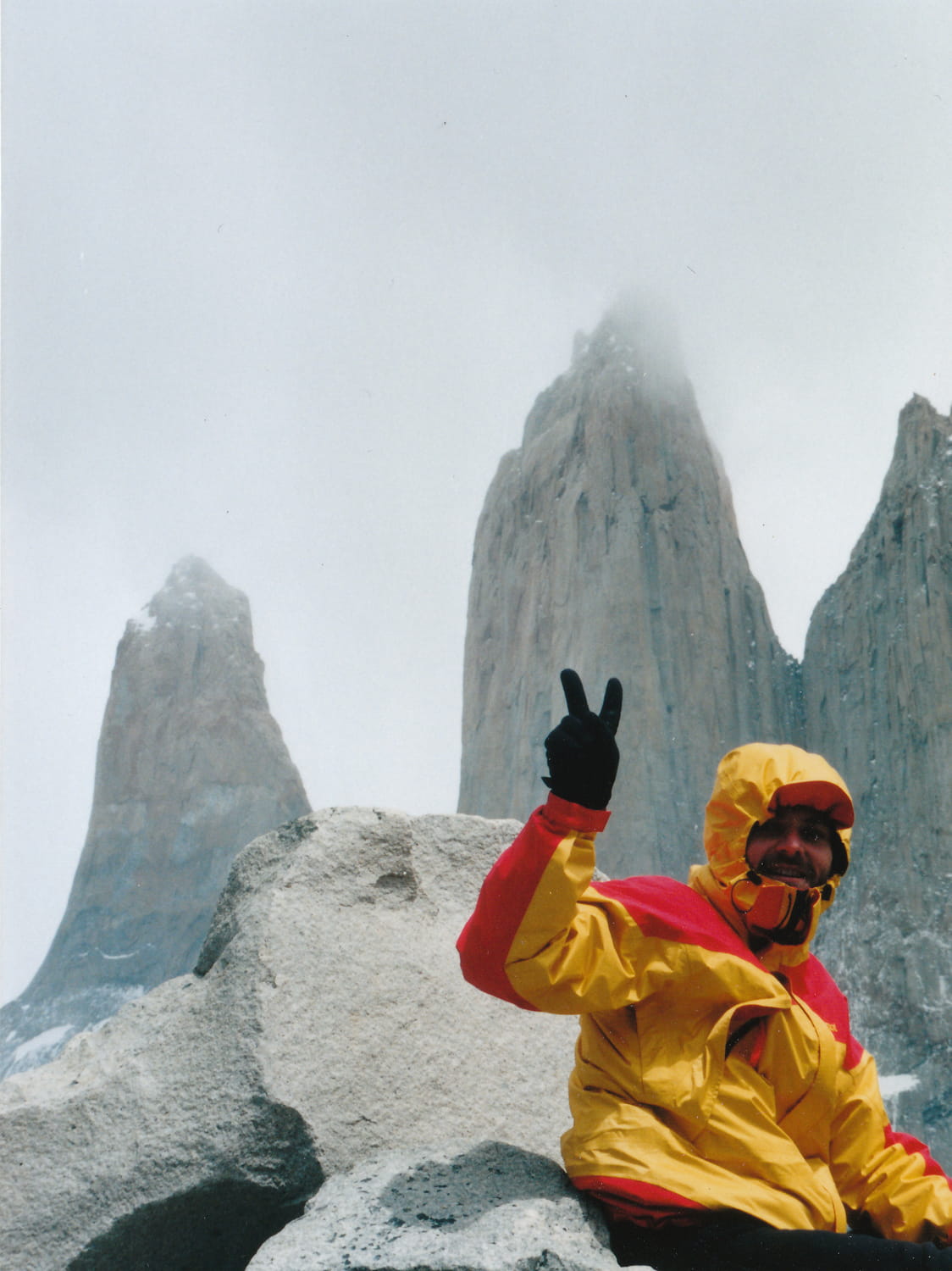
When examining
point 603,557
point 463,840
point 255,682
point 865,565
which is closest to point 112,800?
point 255,682

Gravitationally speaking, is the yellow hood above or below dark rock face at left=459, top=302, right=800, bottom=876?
below

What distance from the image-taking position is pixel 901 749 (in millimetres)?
18281

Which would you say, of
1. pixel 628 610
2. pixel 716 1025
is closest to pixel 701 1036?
pixel 716 1025

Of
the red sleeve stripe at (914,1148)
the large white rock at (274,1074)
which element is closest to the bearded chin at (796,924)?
the red sleeve stripe at (914,1148)

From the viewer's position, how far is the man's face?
1778 mm

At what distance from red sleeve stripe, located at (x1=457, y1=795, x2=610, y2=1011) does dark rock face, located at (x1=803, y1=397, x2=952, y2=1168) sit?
14595 millimetres

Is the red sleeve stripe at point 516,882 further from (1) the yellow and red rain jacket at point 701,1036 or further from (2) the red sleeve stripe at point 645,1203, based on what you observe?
(2) the red sleeve stripe at point 645,1203

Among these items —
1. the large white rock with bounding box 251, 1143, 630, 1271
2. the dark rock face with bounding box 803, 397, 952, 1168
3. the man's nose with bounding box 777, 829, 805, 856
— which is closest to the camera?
the large white rock with bounding box 251, 1143, 630, 1271

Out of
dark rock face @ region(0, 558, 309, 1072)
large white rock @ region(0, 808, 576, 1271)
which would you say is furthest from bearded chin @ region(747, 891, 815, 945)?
dark rock face @ region(0, 558, 309, 1072)

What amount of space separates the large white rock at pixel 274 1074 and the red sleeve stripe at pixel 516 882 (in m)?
0.70

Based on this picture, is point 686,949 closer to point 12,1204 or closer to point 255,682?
point 12,1204

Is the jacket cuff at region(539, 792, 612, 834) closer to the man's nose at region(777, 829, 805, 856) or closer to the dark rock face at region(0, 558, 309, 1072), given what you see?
the man's nose at region(777, 829, 805, 856)

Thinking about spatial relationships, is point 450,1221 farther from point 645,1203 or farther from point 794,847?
point 794,847

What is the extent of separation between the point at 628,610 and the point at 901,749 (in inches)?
252
